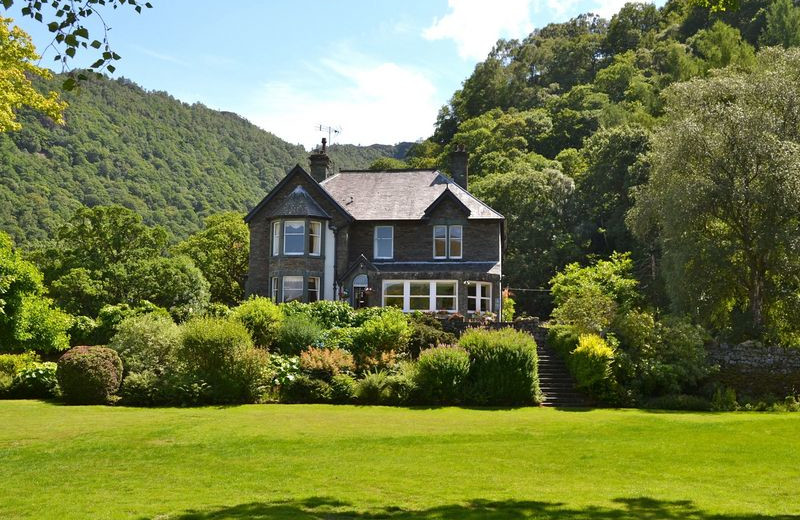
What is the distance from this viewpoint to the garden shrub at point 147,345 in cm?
2642

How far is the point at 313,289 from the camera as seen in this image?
38.6m

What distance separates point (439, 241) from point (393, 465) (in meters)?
25.7

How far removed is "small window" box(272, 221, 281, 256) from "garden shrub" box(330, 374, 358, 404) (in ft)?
48.0

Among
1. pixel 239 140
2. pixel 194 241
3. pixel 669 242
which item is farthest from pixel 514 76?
pixel 669 242

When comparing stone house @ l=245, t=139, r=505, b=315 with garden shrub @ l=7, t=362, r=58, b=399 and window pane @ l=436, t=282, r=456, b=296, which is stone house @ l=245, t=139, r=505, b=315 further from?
garden shrub @ l=7, t=362, r=58, b=399

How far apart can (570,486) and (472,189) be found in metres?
53.3

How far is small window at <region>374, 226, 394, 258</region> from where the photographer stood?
39594 millimetres

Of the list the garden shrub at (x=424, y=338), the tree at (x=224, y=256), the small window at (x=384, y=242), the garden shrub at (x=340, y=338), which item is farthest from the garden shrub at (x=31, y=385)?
the tree at (x=224, y=256)

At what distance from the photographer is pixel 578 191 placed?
194 feet

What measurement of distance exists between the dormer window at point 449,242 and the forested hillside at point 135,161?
1307 inches

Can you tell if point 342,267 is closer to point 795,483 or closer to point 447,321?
point 447,321

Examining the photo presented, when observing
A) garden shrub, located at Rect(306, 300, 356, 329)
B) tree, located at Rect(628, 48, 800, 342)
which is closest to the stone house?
garden shrub, located at Rect(306, 300, 356, 329)

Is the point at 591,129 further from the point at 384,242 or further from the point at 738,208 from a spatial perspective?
the point at 738,208

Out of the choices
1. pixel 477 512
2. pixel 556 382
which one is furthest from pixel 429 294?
pixel 477 512
